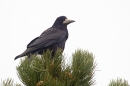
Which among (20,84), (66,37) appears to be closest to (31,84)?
(20,84)

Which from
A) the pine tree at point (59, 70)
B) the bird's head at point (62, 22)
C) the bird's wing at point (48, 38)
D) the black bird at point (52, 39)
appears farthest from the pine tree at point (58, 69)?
the bird's head at point (62, 22)

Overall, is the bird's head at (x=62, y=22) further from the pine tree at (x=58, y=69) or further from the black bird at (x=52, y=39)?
the pine tree at (x=58, y=69)

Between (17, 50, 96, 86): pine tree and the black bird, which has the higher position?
the black bird

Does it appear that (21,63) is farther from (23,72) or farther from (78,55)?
(78,55)

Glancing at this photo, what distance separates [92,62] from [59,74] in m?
0.48

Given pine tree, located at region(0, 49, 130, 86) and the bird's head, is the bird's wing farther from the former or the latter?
pine tree, located at region(0, 49, 130, 86)

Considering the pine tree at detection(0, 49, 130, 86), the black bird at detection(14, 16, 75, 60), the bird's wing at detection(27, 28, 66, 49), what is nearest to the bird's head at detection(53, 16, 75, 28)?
the black bird at detection(14, 16, 75, 60)

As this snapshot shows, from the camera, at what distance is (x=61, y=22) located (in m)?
7.42

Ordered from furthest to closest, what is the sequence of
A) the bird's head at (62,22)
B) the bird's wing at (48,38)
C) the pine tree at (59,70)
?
the bird's head at (62,22) → the bird's wing at (48,38) → the pine tree at (59,70)

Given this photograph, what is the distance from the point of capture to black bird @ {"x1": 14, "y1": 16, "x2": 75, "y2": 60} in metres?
5.59

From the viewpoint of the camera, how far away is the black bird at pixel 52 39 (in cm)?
559

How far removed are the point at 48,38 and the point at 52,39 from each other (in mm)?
132

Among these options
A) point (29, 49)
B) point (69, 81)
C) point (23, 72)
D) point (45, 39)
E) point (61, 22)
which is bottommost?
point (69, 81)

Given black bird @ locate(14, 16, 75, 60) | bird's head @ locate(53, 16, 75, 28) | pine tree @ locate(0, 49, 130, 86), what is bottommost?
pine tree @ locate(0, 49, 130, 86)
